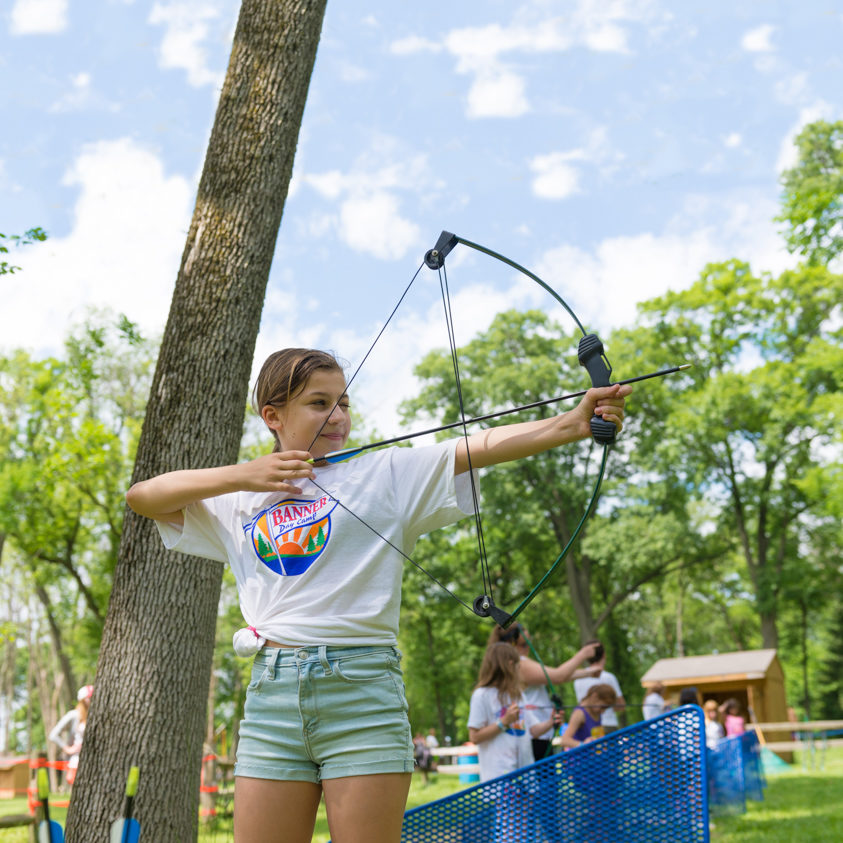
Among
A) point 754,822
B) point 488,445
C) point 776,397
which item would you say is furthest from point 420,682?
point 488,445

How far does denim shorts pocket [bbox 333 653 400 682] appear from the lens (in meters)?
1.56

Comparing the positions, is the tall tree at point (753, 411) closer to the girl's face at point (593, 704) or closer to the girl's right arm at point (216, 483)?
the girl's face at point (593, 704)

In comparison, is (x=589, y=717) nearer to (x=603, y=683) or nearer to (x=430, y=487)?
(x=603, y=683)

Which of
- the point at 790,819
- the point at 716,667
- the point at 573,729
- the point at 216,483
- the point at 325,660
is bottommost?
the point at 716,667

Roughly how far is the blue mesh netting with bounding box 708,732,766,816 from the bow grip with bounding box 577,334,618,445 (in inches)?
231

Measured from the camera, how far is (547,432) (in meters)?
1.58

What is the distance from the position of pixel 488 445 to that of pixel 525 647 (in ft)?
13.9

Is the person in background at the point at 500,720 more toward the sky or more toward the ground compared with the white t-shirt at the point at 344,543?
more toward the ground

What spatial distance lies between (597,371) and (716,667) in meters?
20.3

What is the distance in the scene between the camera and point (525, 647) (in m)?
5.59

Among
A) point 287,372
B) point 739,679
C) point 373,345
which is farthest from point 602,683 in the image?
point 739,679

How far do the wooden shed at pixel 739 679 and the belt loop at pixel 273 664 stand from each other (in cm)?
1877

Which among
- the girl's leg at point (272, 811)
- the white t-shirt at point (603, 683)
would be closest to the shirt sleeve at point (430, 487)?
the girl's leg at point (272, 811)

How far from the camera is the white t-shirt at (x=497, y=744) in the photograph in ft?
15.2
